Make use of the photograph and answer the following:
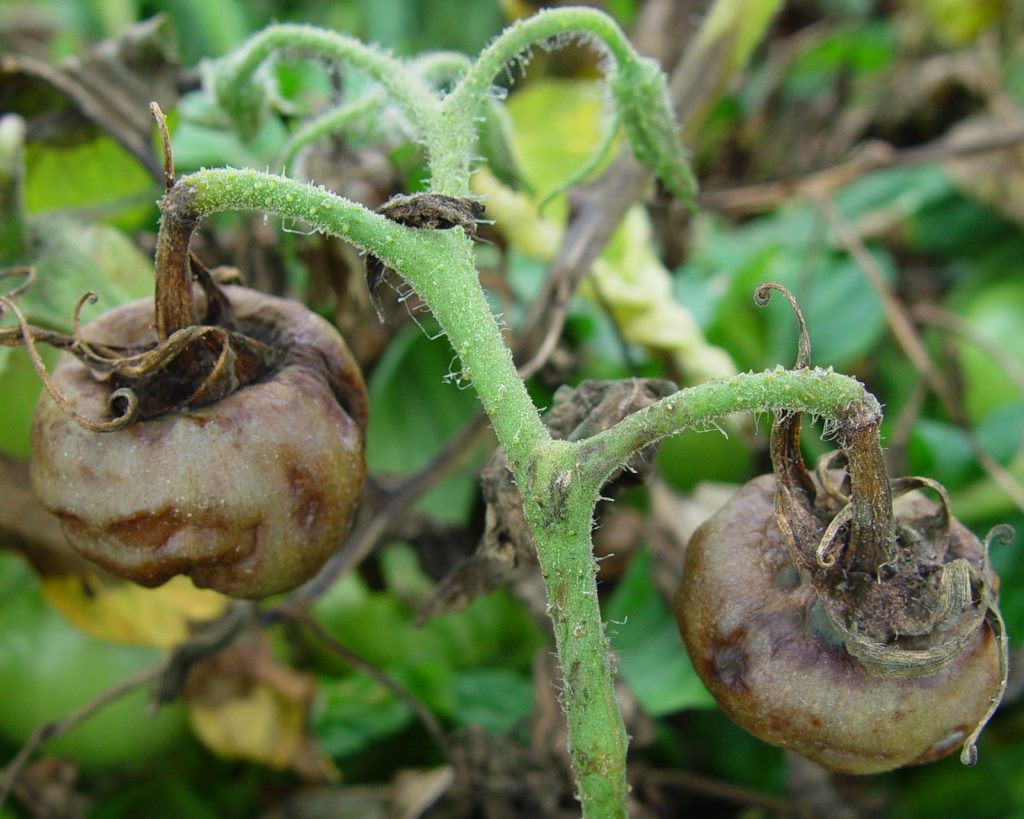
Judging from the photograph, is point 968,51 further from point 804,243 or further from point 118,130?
point 118,130

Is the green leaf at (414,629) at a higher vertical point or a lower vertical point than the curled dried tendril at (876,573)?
lower

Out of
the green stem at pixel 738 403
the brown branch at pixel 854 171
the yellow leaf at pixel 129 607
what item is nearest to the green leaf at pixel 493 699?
the yellow leaf at pixel 129 607

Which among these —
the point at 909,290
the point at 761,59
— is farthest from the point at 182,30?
the point at 909,290

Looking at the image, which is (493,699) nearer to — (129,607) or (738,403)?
(129,607)

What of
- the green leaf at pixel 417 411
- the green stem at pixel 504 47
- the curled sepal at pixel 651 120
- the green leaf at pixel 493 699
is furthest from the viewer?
the green leaf at pixel 417 411

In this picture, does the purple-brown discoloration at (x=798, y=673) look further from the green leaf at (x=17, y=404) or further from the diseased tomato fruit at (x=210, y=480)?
the green leaf at (x=17, y=404)

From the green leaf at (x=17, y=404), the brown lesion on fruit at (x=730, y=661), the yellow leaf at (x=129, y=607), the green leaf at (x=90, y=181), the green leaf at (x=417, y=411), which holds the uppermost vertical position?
the green leaf at (x=90, y=181)

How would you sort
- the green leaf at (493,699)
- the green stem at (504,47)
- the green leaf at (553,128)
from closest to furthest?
the green stem at (504,47)
the green leaf at (493,699)
the green leaf at (553,128)

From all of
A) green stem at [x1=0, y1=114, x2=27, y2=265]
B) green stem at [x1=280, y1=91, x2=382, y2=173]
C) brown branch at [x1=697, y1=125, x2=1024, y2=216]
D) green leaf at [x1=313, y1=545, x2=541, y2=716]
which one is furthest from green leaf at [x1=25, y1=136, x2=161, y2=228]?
brown branch at [x1=697, y1=125, x2=1024, y2=216]

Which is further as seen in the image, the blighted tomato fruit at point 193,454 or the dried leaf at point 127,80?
the dried leaf at point 127,80
